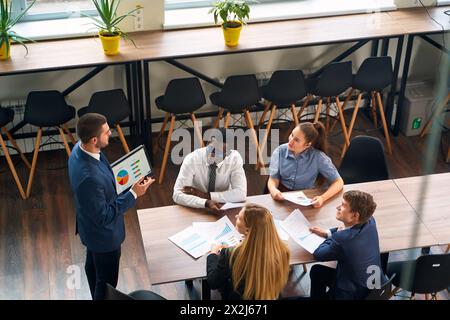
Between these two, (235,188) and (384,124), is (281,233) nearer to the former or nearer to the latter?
(235,188)

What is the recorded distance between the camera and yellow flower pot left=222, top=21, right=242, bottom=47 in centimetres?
494

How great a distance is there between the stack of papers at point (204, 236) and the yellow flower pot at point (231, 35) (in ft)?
6.84

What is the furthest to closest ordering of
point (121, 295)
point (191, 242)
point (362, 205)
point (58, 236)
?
point (58, 236), point (191, 242), point (362, 205), point (121, 295)

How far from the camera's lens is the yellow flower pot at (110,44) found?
15.7 feet

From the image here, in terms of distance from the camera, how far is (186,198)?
3.50 metres

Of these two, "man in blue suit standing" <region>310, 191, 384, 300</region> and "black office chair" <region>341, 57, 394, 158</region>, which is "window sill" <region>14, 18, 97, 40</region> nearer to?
"black office chair" <region>341, 57, 394, 158</region>

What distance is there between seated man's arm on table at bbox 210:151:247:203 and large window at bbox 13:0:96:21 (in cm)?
263

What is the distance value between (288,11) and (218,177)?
2.61 m

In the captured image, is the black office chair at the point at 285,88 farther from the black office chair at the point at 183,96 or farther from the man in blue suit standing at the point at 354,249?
the man in blue suit standing at the point at 354,249

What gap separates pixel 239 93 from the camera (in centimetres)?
502

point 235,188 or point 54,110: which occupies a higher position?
point 54,110

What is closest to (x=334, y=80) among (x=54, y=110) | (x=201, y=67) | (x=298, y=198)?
(x=201, y=67)

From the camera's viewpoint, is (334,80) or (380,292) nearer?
(380,292)

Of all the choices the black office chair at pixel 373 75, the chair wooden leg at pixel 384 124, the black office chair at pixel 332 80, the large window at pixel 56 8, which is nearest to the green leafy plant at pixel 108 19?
the large window at pixel 56 8
